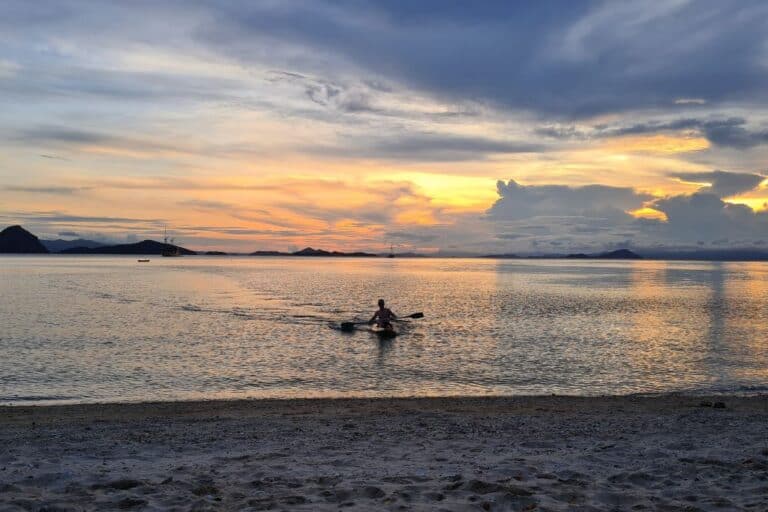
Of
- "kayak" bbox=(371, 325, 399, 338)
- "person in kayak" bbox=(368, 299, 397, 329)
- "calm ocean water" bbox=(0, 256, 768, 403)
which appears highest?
"person in kayak" bbox=(368, 299, 397, 329)

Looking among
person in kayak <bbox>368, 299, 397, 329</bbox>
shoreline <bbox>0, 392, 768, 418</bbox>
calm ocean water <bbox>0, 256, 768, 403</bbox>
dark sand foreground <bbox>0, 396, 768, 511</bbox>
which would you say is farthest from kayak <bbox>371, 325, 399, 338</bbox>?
dark sand foreground <bbox>0, 396, 768, 511</bbox>

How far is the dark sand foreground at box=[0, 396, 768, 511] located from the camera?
787 cm

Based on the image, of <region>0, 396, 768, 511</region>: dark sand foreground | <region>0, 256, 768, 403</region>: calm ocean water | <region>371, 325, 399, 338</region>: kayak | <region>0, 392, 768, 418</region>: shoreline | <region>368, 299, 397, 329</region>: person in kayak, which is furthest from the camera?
<region>368, 299, 397, 329</region>: person in kayak

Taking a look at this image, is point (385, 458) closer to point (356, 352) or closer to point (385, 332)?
point (356, 352)

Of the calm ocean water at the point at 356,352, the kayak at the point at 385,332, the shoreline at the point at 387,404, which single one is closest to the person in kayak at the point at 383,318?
the kayak at the point at 385,332

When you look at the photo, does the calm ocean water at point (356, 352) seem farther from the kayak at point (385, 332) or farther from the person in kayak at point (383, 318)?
the person in kayak at point (383, 318)

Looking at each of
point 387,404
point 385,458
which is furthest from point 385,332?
point 385,458

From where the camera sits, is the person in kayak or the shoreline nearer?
the shoreline

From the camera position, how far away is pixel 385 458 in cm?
1012

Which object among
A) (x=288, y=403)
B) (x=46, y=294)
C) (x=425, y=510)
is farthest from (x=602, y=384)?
(x=46, y=294)

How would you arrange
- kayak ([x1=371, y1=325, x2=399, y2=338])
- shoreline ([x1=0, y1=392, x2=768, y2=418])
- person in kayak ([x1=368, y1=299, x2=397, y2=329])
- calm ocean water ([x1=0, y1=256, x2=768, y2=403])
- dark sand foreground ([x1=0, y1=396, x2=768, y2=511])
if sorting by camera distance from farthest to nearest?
person in kayak ([x1=368, y1=299, x2=397, y2=329]), kayak ([x1=371, y1=325, x2=399, y2=338]), calm ocean water ([x1=0, y1=256, x2=768, y2=403]), shoreline ([x1=0, y1=392, x2=768, y2=418]), dark sand foreground ([x1=0, y1=396, x2=768, y2=511])

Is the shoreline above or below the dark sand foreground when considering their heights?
below

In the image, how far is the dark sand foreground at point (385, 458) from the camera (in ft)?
25.8

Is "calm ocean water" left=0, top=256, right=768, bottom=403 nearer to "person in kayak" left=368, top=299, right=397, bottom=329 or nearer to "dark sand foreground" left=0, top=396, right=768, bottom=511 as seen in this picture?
"person in kayak" left=368, top=299, right=397, bottom=329
